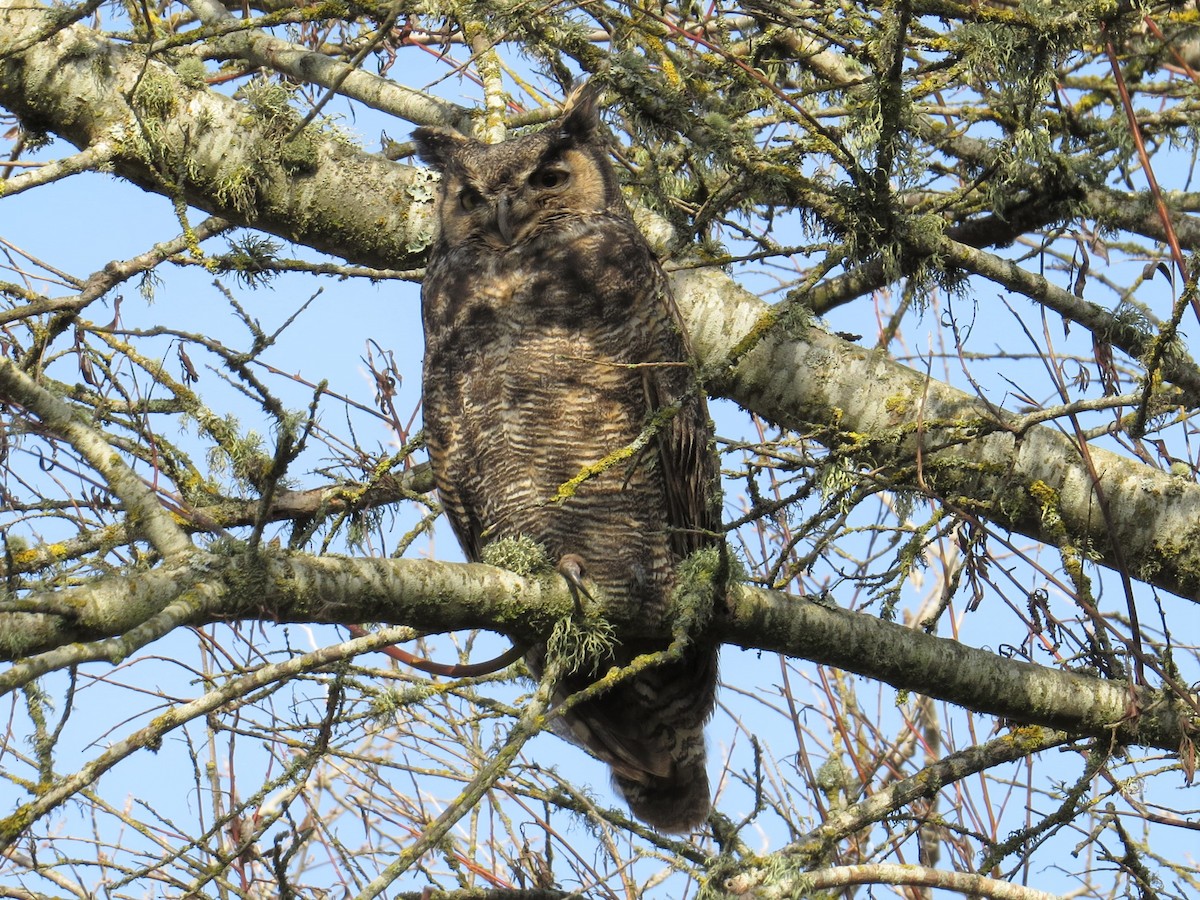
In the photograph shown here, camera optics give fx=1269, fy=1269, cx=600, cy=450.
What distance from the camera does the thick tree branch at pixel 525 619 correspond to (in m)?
1.92

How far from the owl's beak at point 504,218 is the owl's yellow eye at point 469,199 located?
0.10 m

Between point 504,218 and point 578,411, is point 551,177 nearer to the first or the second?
point 504,218

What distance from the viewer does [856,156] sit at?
292 centimetres

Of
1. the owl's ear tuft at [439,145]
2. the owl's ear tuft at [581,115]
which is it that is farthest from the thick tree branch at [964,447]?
the owl's ear tuft at [439,145]

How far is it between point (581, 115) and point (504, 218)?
19.8 inches

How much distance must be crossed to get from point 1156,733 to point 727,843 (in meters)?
1.07

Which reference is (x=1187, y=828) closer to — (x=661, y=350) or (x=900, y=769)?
(x=661, y=350)

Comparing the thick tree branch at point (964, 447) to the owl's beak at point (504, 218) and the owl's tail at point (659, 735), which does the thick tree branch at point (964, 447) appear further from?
the owl's tail at point (659, 735)

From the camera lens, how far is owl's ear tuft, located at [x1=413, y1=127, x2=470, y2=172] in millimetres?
4164

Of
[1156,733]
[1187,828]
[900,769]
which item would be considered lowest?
[1187,828]

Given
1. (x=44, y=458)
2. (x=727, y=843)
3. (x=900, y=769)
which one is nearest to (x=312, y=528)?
(x=44, y=458)

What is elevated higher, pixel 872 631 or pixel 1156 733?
pixel 872 631

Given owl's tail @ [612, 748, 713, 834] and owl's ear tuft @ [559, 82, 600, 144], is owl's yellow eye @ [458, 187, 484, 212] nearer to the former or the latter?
owl's ear tuft @ [559, 82, 600, 144]

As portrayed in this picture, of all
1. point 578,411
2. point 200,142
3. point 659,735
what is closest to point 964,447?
point 578,411
